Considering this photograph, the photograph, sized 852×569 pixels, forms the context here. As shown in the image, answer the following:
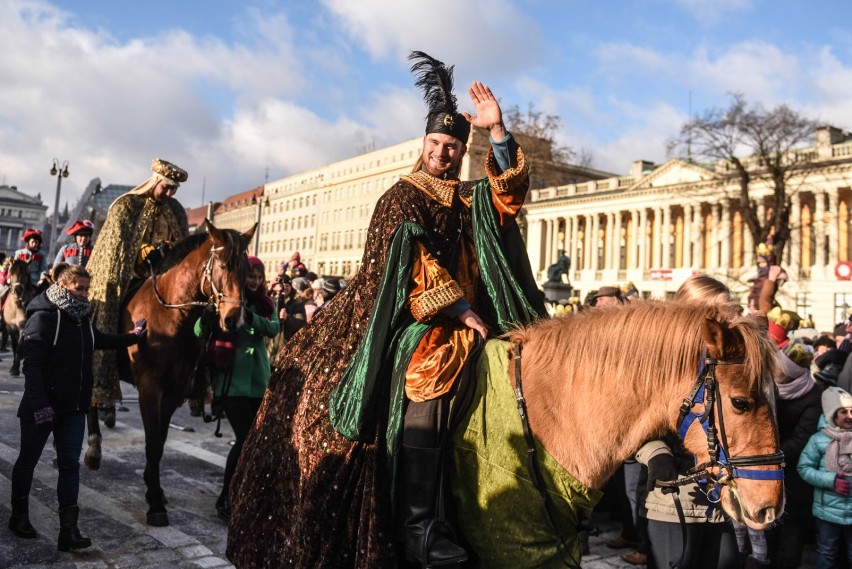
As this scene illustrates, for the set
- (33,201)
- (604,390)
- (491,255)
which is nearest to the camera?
(604,390)

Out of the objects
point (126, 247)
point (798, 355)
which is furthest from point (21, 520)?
point (798, 355)

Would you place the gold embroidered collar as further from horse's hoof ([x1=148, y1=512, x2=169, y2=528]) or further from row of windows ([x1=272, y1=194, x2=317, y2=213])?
row of windows ([x1=272, y1=194, x2=317, y2=213])

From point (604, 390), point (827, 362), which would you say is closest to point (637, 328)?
point (604, 390)

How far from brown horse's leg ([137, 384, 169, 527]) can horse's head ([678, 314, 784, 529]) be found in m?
4.73

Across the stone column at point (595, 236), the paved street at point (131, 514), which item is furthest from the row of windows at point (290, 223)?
the paved street at point (131, 514)

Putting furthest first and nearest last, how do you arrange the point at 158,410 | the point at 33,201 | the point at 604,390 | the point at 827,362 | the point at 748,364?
the point at 33,201 → the point at 827,362 → the point at 158,410 → the point at 604,390 → the point at 748,364

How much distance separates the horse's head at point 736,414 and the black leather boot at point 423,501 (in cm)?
105

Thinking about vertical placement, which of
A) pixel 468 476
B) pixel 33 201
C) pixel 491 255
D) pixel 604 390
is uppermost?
pixel 33 201

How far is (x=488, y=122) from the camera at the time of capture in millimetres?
3447

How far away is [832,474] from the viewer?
577 cm

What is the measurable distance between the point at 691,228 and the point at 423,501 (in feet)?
213

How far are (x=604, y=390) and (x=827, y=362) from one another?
5.92 metres

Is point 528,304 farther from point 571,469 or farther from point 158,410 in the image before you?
point 158,410

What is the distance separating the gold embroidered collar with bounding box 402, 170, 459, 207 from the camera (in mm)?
3488
